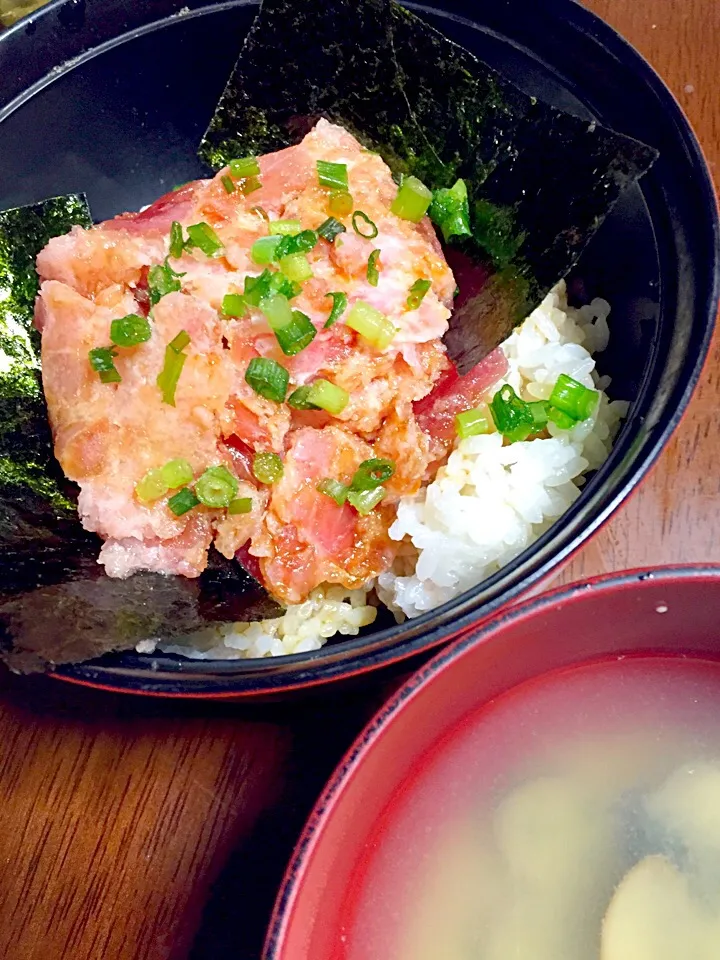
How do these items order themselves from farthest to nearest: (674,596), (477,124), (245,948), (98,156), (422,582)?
(98,156)
(477,124)
(422,582)
(245,948)
(674,596)

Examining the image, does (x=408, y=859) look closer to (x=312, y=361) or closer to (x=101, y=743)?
(x=101, y=743)

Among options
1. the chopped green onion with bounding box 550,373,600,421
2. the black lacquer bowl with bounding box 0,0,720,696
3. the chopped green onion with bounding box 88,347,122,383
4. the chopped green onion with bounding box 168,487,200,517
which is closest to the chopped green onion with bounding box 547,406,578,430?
the chopped green onion with bounding box 550,373,600,421

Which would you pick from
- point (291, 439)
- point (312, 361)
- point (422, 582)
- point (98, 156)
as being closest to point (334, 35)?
point (98, 156)

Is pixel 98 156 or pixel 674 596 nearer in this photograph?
pixel 674 596

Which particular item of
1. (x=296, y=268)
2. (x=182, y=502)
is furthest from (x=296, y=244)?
(x=182, y=502)

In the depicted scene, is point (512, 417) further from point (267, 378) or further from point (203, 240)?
point (203, 240)

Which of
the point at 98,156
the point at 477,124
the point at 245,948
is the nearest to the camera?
the point at 245,948

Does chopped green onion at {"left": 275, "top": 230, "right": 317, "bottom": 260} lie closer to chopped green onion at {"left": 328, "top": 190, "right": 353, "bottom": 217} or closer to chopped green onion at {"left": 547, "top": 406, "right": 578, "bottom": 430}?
chopped green onion at {"left": 328, "top": 190, "right": 353, "bottom": 217}
